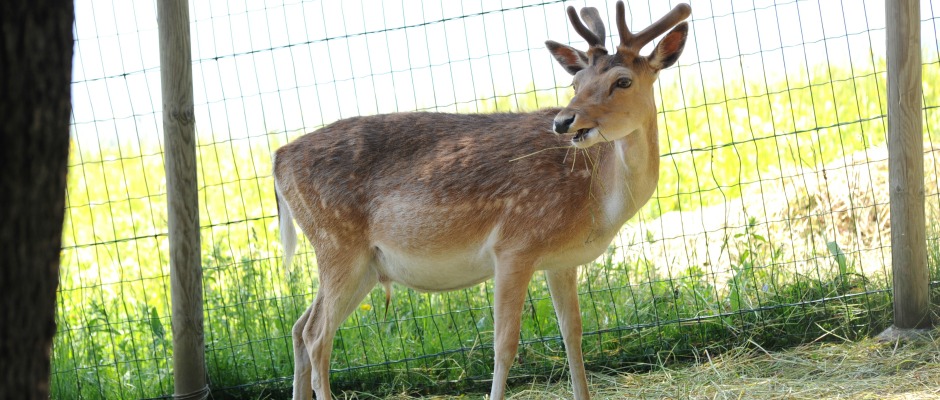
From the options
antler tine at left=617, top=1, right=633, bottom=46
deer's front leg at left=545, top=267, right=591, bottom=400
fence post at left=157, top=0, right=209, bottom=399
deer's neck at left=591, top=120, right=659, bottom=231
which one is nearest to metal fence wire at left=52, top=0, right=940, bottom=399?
fence post at left=157, top=0, right=209, bottom=399

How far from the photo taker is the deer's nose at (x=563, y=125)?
4496 mm

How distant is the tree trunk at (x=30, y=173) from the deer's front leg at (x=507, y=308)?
3082mm

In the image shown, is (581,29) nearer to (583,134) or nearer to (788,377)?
(583,134)

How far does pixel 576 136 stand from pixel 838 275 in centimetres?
267

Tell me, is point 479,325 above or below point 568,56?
below

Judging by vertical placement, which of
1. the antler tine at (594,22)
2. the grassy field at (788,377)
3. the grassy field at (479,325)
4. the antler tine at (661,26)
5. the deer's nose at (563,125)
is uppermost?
the antler tine at (594,22)

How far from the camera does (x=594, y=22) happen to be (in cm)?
520

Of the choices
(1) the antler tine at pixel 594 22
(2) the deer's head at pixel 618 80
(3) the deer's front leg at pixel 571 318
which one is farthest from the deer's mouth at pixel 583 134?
(3) the deer's front leg at pixel 571 318

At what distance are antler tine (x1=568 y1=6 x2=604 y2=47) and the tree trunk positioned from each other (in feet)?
10.2

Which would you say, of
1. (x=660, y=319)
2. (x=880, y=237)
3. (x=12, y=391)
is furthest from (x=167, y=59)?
(x=880, y=237)

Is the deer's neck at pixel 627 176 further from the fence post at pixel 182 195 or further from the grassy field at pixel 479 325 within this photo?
the fence post at pixel 182 195

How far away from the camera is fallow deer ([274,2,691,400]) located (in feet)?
16.0

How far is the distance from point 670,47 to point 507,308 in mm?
1520

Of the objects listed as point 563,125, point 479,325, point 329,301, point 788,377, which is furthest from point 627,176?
point 479,325
